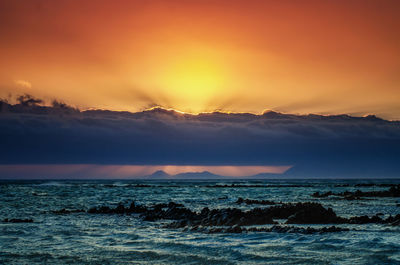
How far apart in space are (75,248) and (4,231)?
7254mm

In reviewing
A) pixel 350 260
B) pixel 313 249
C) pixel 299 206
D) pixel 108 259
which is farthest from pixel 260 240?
pixel 299 206

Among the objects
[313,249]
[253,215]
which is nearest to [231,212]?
[253,215]

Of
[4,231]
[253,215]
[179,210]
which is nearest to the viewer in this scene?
[4,231]

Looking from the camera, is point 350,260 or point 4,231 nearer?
point 350,260

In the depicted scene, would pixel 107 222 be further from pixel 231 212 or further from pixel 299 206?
pixel 299 206

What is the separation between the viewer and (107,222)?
1051 inches

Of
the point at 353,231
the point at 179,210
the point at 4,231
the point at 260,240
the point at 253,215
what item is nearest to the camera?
the point at 260,240

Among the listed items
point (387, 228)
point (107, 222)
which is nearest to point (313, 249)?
point (387, 228)

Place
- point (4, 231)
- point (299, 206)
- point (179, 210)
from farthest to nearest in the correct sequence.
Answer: point (179, 210), point (299, 206), point (4, 231)

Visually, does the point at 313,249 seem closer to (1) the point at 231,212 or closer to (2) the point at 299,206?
(1) the point at 231,212

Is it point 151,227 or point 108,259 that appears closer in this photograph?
point 108,259

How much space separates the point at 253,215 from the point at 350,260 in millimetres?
12524

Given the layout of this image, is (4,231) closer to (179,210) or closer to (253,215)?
(179,210)

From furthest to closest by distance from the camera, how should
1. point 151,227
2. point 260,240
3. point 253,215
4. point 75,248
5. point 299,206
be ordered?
point 299,206
point 253,215
point 151,227
point 260,240
point 75,248
